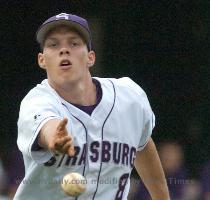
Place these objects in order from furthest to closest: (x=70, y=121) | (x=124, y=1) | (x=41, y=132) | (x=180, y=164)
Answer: (x=124, y=1) → (x=180, y=164) → (x=70, y=121) → (x=41, y=132)

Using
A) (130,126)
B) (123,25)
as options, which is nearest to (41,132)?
(130,126)

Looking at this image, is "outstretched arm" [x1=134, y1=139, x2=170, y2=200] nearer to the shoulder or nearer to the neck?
the shoulder

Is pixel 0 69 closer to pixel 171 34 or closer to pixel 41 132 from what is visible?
pixel 171 34

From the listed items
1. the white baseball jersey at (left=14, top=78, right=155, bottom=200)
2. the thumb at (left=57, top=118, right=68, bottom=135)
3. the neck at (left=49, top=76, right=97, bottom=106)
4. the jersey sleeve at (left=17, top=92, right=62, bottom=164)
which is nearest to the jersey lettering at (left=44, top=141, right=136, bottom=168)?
the white baseball jersey at (left=14, top=78, right=155, bottom=200)

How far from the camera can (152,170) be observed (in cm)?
534

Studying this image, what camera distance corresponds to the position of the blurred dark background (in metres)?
9.57

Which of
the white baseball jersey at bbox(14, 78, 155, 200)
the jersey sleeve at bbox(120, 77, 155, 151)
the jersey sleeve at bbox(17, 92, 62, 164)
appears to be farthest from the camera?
the jersey sleeve at bbox(120, 77, 155, 151)

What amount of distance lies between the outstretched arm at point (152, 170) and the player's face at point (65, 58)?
25.3 inches

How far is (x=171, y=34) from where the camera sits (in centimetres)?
971

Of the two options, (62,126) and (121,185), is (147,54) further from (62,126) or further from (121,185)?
(62,126)

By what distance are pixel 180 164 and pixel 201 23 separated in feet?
6.19

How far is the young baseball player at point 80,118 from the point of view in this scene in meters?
4.67

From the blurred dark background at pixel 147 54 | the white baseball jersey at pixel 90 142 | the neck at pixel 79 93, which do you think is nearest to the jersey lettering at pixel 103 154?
the white baseball jersey at pixel 90 142

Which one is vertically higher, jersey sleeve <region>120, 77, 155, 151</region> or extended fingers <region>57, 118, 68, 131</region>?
extended fingers <region>57, 118, 68, 131</region>
